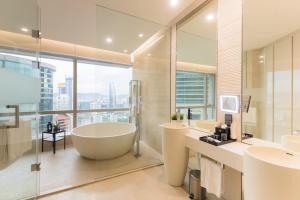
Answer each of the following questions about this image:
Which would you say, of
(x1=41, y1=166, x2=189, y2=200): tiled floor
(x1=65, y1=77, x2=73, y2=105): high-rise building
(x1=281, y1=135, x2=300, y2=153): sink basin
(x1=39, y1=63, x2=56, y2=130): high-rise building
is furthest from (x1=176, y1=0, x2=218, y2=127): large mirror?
(x1=39, y1=63, x2=56, y2=130): high-rise building

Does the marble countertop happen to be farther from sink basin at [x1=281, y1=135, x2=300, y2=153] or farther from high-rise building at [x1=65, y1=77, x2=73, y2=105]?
high-rise building at [x1=65, y1=77, x2=73, y2=105]

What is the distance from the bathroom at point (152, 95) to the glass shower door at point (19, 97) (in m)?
0.01

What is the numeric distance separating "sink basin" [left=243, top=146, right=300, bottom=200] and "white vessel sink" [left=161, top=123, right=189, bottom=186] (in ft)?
3.56

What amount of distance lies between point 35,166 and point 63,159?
103 centimetres

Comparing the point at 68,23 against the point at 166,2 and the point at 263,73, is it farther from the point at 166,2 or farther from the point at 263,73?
the point at 263,73

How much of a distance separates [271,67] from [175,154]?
5.18 ft

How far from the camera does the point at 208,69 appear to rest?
7.74 ft

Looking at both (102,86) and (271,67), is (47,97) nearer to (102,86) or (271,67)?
(102,86)

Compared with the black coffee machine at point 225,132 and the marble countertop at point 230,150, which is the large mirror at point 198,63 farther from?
the marble countertop at point 230,150

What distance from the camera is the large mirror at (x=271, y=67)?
1407mm

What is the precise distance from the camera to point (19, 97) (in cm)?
184

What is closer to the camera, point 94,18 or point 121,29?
point 94,18

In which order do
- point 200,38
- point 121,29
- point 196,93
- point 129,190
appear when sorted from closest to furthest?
point 129,190 → point 200,38 → point 196,93 → point 121,29

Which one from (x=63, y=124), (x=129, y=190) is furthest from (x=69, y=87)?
(x=129, y=190)
